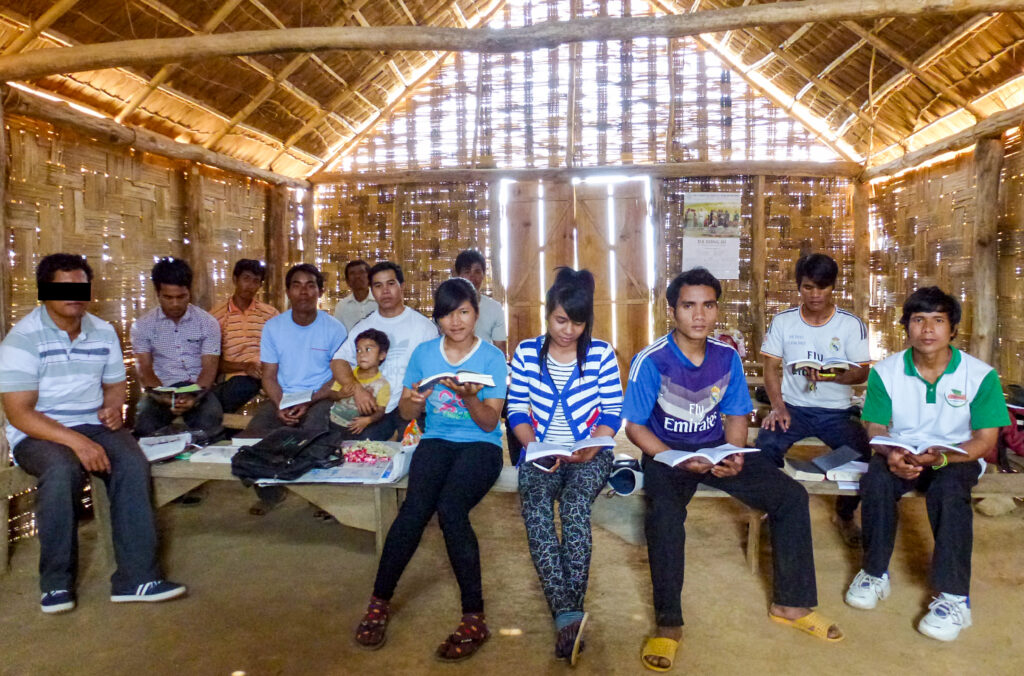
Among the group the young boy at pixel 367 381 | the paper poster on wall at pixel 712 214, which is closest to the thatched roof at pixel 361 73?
the paper poster on wall at pixel 712 214

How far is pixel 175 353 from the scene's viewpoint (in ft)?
15.0

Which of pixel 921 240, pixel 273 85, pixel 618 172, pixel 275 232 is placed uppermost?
pixel 273 85

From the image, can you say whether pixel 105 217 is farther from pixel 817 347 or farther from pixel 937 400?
pixel 937 400

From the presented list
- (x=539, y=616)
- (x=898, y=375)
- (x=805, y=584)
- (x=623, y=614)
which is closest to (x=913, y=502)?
(x=898, y=375)

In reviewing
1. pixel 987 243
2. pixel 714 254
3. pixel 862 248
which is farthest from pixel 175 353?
pixel 862 248

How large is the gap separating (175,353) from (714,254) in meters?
5.01

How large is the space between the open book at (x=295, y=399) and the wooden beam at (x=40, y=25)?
240 centimetres

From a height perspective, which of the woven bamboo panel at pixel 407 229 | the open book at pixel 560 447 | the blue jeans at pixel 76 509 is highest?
the woven bamboo panel at pixel 407 229

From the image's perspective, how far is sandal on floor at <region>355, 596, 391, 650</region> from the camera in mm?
2717

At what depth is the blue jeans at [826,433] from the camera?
150 inches

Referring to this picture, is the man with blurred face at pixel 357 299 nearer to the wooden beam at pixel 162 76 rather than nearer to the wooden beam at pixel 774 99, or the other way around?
the wooden beam at pixel 162 76

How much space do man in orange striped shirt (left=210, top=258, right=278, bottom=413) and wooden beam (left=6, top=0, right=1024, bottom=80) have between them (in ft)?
6.51

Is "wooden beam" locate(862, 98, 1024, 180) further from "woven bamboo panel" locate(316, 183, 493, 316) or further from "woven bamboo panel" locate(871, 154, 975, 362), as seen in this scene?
"woven bamboo panel" locate(316, 183, 493, 316)

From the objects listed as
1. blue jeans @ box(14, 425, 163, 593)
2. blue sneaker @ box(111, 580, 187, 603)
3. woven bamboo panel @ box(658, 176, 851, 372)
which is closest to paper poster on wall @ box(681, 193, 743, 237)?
woven bamboo panel @ box(658, 176, 851, 372)
